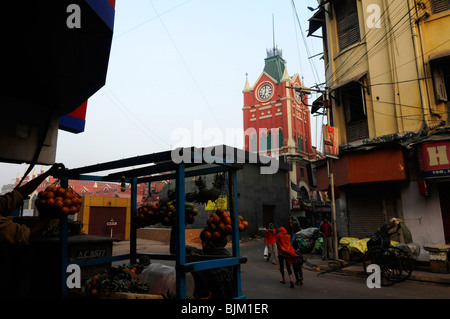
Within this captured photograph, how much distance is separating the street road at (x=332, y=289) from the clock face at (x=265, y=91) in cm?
3354

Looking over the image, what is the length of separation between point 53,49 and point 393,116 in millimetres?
12557

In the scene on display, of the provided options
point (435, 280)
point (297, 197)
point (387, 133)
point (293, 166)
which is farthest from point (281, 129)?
point (435, 280)

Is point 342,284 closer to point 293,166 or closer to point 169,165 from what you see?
point 169,165

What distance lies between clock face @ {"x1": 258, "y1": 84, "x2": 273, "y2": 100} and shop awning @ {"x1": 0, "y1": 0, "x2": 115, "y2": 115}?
127 ft

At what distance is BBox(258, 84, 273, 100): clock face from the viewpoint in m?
41.2

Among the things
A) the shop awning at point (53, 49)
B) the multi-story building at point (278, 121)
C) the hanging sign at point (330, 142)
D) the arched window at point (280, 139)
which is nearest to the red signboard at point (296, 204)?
the multi-story building at point (278, 121)

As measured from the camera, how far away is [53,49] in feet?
10.5

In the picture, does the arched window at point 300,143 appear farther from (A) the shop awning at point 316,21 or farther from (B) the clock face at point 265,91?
(A) the shop awning at point 316,21

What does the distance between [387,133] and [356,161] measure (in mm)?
1727

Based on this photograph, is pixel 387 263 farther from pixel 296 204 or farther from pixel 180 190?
pixel 296 204

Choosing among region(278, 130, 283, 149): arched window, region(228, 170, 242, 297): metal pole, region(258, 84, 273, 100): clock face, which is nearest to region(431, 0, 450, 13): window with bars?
region(228, 170, 242, 297): metal pole

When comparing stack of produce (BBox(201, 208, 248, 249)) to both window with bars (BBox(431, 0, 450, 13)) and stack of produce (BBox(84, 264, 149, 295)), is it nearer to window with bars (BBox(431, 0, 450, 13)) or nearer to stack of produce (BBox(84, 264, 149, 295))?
stack of produce (BBox(84, 264, 149, 295))
